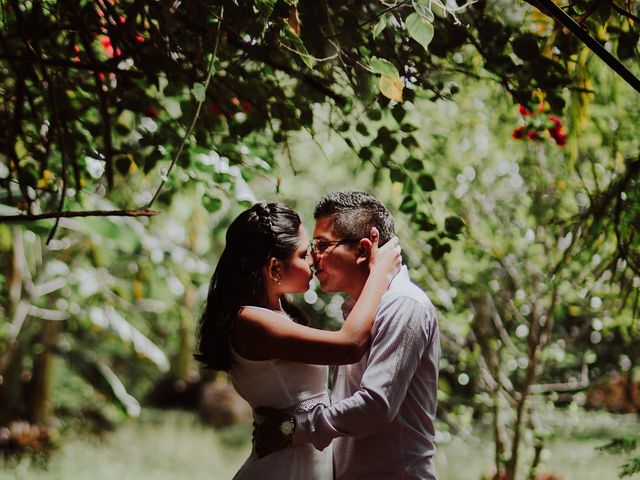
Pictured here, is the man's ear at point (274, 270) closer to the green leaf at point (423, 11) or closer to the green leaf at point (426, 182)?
the green leaf at point (426, 182)

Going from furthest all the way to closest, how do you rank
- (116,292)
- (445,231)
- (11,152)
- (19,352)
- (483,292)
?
(19,352) < (116,292) < (483,292) < (445,231) < (11,152)

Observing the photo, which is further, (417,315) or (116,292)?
(116,292)

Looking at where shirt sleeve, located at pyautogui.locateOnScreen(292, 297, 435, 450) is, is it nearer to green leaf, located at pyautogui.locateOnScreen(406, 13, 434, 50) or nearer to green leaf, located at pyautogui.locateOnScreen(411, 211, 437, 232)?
green leaf, located at pyautogui.locateOnScreen(411, 211, 437, 232)

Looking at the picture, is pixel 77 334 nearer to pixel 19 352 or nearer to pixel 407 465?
pixel 19 352

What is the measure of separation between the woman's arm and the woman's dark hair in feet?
0.29

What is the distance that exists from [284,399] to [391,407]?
1.25 feet

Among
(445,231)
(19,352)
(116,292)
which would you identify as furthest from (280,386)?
(19,352)

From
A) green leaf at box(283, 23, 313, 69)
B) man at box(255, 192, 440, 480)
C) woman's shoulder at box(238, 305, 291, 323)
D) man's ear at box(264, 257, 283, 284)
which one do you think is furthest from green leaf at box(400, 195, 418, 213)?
green leaf at box(283, 23, 313, 69)

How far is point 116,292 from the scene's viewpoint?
8117mm

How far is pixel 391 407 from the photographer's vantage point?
1797mm

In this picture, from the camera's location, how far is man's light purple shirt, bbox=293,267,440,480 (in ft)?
5.89

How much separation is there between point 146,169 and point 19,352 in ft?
26.3

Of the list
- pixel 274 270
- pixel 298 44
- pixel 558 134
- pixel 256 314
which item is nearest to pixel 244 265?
pixel 274 270

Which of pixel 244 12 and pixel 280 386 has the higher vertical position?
pixel 244 12
